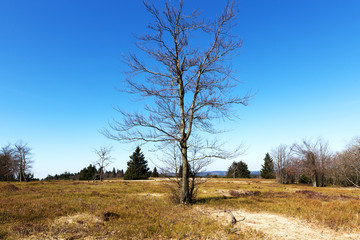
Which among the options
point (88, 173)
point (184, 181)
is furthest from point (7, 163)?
point (184, 181)

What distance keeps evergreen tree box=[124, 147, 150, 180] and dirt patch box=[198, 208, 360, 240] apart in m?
45.0

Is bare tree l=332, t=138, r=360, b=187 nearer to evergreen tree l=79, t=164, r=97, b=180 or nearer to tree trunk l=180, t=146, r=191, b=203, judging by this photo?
tree trunk l=180, t=146, r=191, b=203

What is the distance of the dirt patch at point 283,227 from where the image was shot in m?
5.71

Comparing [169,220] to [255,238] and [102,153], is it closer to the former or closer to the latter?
[255,238]

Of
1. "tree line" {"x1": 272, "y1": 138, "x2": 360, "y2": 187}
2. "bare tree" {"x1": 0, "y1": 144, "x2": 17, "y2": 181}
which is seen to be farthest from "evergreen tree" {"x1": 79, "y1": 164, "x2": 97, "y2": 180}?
"tree line" {"x1": 272, "y1": 138, "x2": 360, "y2": 187}

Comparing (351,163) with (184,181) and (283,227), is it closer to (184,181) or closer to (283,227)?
(283,227)

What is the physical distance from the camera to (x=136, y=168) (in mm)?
50531

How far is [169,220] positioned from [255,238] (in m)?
2.92

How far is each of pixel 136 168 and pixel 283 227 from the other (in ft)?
156

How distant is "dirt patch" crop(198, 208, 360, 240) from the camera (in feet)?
18.7

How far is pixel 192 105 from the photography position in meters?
10.4

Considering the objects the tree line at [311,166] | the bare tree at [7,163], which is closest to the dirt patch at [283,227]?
the tree line at [311,166]

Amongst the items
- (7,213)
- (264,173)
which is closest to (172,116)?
(7,213)

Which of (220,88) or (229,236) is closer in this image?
(229,236)
